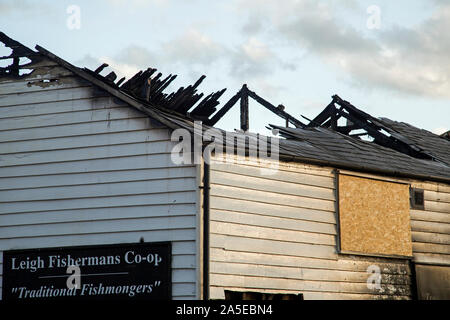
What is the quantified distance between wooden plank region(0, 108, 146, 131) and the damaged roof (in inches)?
11.9

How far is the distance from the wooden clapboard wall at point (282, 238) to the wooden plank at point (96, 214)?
0.72 m

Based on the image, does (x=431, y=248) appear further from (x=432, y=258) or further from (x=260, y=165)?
(x=260, y=165)

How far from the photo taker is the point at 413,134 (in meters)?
25.2

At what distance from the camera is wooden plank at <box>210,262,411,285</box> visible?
48.9ft

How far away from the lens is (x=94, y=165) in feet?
51.9

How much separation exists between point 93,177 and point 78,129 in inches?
47.7

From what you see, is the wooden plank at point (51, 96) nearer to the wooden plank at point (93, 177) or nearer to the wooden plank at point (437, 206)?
the wooden plank at point (93, 177)

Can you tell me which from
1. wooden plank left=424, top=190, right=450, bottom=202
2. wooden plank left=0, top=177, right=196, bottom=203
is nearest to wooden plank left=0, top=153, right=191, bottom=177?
wooden plank left=0, top=177, right=196, bottom=203

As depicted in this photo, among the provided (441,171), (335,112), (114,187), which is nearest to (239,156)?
(114,187)

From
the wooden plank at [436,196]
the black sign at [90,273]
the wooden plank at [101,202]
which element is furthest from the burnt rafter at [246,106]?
the black sign at [90,273]

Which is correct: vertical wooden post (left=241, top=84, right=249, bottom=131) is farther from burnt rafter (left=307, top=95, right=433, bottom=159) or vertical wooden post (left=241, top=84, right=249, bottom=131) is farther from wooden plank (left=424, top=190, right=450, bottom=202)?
wooden plank (left=424, top=190, right=450, bottom=202)

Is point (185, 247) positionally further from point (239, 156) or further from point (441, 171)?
point (441, 171)
